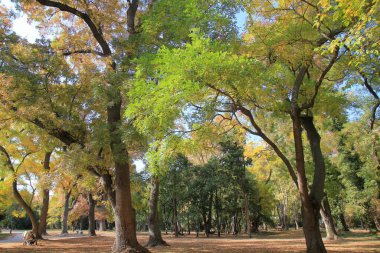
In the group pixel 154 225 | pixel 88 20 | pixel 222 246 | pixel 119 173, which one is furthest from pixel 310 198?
pixel 88 20

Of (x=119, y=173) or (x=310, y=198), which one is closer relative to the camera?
(x=310, y=198)

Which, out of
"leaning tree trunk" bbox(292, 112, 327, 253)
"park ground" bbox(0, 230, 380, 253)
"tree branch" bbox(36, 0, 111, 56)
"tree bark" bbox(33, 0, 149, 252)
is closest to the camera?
"leaning tree trunk" bbox(292, 112, 327, 253)

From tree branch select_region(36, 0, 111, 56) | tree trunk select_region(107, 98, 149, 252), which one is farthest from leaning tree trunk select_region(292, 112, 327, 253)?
tree branch select_region(36, 0, 111, 56)

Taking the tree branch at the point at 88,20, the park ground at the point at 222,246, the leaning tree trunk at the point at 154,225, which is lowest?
the park ground at the point at 222,246

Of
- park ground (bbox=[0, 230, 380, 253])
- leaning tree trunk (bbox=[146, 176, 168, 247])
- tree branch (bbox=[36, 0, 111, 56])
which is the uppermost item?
tree branch (bbox=[36, 0, 111, 56])

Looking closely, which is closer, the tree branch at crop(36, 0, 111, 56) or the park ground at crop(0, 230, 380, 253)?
the tree branch at crop(36, 0, 111, 56)

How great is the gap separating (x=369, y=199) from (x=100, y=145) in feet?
64.3

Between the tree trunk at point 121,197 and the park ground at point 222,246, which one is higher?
the tree trunk at point 121,197

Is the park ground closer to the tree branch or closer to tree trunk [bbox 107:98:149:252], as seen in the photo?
tree trunk [bbox 107:98:149:252]

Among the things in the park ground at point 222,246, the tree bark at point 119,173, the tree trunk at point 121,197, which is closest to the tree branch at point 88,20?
the tree bark at point 119,173

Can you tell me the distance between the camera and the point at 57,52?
11.7 m

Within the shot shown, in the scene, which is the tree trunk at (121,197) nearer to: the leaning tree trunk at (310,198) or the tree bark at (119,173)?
the tree bark at (119,173)

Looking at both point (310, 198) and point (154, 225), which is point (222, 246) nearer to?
point (154, 225)

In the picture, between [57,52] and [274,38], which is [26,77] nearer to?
[57,52]
